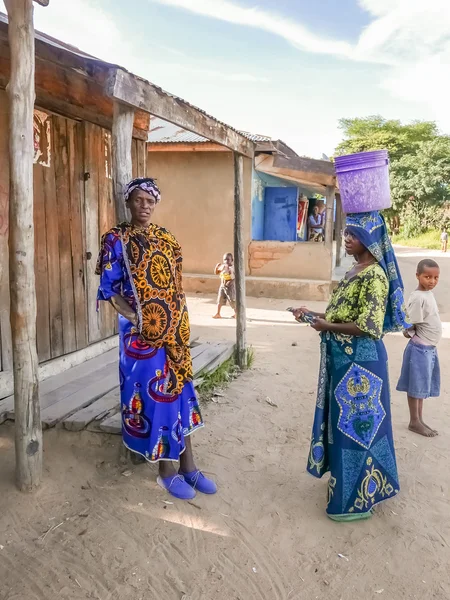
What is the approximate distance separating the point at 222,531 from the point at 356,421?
0.93 metres

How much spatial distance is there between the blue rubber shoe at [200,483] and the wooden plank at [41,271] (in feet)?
6.32

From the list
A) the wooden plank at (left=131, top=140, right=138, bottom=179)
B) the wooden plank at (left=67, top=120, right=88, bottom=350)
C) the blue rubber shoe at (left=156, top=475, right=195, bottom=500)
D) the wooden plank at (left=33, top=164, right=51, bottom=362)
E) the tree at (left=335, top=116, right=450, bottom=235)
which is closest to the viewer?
the blue rubber shoe at (left=156, top=475, right=195, bottom=500)

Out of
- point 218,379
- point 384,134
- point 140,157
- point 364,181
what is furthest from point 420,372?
point 384,134

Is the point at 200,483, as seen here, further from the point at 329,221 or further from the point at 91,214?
the point at 329,221

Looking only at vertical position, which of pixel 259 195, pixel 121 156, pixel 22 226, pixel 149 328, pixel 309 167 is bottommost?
pixel 149 328

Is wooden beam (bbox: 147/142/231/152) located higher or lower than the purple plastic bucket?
higher

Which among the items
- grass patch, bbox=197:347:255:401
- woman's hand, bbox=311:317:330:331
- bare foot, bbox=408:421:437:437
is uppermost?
woman's hand, bbox=311:317:330:331

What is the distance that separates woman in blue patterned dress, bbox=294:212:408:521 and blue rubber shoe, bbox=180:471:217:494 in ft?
2.36

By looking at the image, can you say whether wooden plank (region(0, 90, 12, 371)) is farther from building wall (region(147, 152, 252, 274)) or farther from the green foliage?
the green foliage

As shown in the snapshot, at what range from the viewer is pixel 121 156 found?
3016 mm

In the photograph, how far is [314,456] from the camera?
8.86 feet

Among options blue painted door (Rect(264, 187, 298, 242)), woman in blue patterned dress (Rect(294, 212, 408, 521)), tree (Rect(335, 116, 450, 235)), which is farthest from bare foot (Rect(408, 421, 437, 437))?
tree (Rect(335, 116, 450, 235))

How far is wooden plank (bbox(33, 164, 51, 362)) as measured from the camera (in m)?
4.06

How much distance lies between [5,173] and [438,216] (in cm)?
2671
